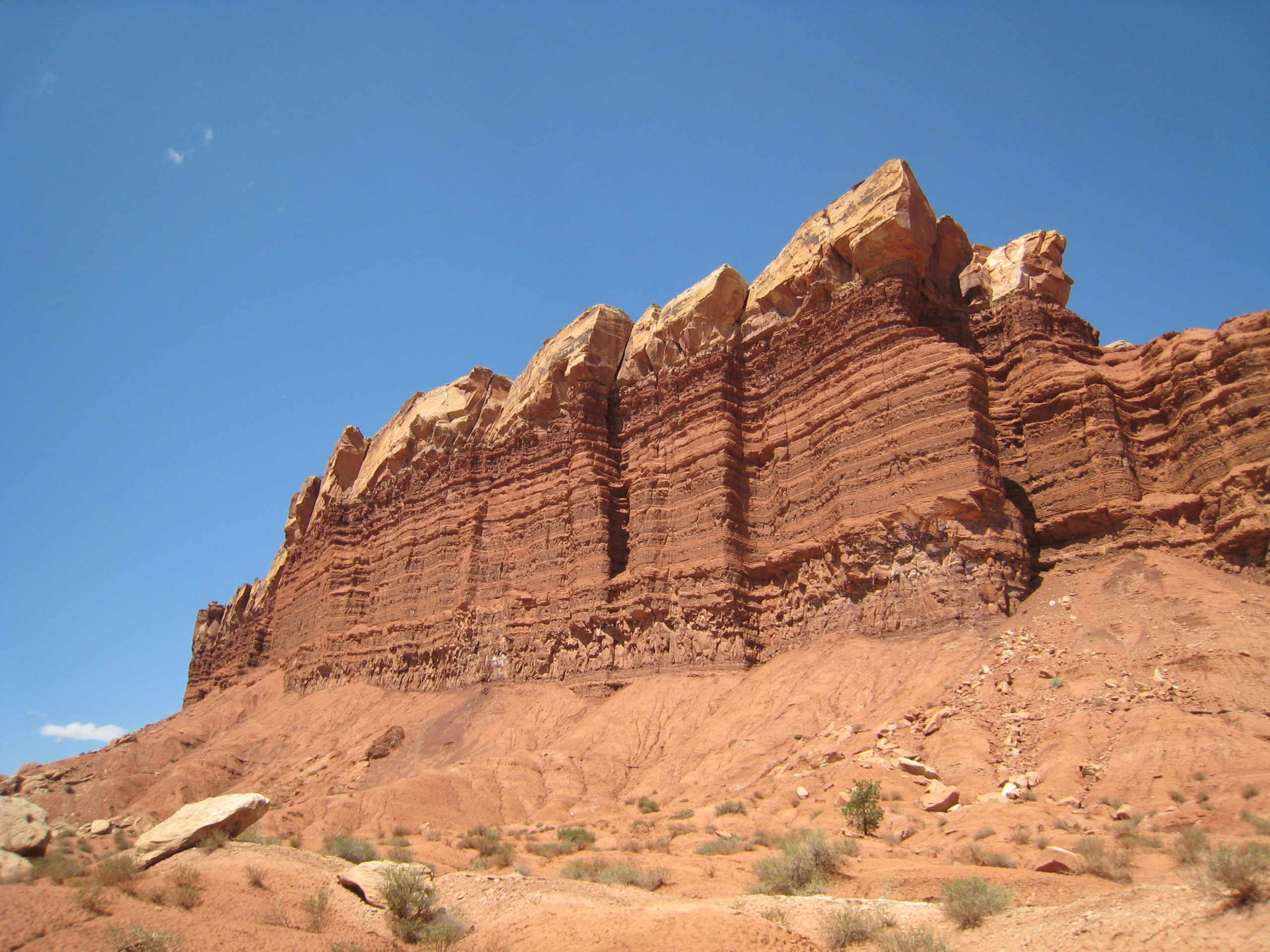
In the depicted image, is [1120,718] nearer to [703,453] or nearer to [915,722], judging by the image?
[915,722]

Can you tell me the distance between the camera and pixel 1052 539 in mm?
22281

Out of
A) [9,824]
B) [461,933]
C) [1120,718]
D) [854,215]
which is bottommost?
[461,933]

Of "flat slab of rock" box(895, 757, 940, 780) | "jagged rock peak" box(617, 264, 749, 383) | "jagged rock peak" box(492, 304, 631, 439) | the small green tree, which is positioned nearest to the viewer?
the small green tree

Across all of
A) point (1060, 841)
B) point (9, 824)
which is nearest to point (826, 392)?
point (1060, 841)

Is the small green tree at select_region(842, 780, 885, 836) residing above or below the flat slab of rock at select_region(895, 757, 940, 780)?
below

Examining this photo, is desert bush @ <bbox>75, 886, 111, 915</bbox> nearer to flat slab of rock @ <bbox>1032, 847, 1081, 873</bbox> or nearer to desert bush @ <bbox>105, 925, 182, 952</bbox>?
desert bush @ <bbox>105, 925, 182, 952</bbox>

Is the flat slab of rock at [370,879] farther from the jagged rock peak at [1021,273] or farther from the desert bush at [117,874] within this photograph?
Result: the jagged rock peak at [1021,273]

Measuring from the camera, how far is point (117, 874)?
29.7 feet

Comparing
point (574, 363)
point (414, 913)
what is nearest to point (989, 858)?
point (414, 913)

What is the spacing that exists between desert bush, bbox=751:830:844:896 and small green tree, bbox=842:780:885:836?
1.58 metres

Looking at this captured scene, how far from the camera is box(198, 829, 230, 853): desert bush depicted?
10.9 metres

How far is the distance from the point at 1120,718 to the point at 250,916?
1396 cm

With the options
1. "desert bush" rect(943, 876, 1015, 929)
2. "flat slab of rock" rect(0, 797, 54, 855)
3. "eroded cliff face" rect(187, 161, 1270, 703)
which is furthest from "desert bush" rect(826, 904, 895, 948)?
"eroded cliff face" rect(187, 161, 1270, 703)

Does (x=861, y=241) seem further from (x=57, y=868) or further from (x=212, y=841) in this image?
(x=57, y=868)
